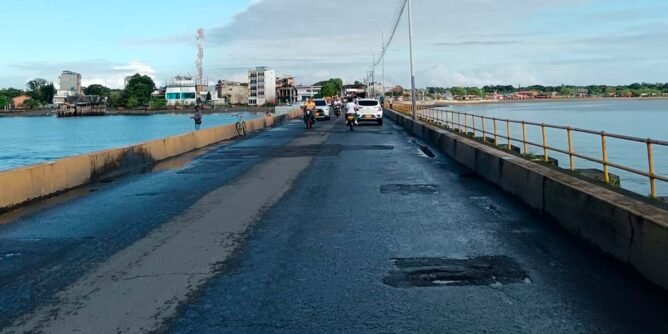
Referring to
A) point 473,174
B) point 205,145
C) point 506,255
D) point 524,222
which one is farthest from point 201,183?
point 205,145

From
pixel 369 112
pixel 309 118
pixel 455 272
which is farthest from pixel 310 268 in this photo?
pixel 369 112

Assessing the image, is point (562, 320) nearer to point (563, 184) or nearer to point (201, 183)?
point (563, 184)

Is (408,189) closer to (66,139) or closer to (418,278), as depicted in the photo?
(418,278)

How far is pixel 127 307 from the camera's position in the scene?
5801 mm

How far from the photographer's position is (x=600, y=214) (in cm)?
773

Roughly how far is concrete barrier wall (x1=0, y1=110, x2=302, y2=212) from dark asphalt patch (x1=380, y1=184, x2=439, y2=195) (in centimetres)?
664

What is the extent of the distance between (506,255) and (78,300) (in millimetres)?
4503

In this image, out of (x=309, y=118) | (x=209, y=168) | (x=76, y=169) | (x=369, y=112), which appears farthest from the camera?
(x=369, y=112)

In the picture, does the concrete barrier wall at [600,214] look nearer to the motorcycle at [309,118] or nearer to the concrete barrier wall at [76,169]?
the concrete barrier wall at [76,169]

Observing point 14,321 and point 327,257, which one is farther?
point 327,257

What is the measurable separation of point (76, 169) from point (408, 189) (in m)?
7.44

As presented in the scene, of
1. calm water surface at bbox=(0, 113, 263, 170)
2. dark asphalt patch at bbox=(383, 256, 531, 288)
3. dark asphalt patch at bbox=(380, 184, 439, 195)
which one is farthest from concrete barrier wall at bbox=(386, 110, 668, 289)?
calm water surface at bbox=(0, 113, 263, 170)

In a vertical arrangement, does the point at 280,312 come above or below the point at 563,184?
below

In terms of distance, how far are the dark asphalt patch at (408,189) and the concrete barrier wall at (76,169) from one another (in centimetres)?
664
